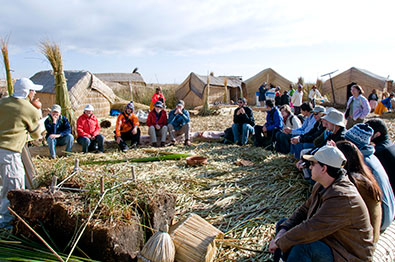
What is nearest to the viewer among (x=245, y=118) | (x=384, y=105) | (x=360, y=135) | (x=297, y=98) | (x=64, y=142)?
(x=360, y=135)

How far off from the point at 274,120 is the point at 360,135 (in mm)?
3512

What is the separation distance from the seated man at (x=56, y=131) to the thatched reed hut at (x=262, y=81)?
16.0m

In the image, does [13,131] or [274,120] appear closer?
[13,131]

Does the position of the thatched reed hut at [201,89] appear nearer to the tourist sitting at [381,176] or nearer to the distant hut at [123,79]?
the distant hut at [123,79]

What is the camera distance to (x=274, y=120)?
6418 mm

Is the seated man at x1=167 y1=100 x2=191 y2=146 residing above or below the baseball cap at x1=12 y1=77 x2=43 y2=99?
below

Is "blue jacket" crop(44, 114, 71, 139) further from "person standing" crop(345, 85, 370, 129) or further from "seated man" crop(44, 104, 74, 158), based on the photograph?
"person standing" crop(345, 85, 370, 129)

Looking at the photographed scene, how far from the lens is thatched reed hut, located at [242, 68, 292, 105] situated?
19.8m

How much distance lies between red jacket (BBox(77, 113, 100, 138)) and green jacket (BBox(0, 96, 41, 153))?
3.02 m

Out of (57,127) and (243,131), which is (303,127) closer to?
(243,131)

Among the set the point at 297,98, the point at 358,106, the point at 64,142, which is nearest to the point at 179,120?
the point at 64,142

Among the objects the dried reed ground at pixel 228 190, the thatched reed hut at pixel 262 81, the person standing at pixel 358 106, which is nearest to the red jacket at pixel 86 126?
the dried reed ground at pixel 228 190

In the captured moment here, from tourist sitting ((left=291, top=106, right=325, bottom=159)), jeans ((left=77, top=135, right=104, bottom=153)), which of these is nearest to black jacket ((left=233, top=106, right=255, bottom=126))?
tourist sitting ((left=291, top=106, right=325, bottom=159))

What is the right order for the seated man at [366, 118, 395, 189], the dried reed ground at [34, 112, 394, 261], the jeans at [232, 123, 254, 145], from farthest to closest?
the jeans at [232, 123, 254, 145] < the seated man at [366, 118, 395, 189] < the dried reed ground at [34, 112, 394, 261]
